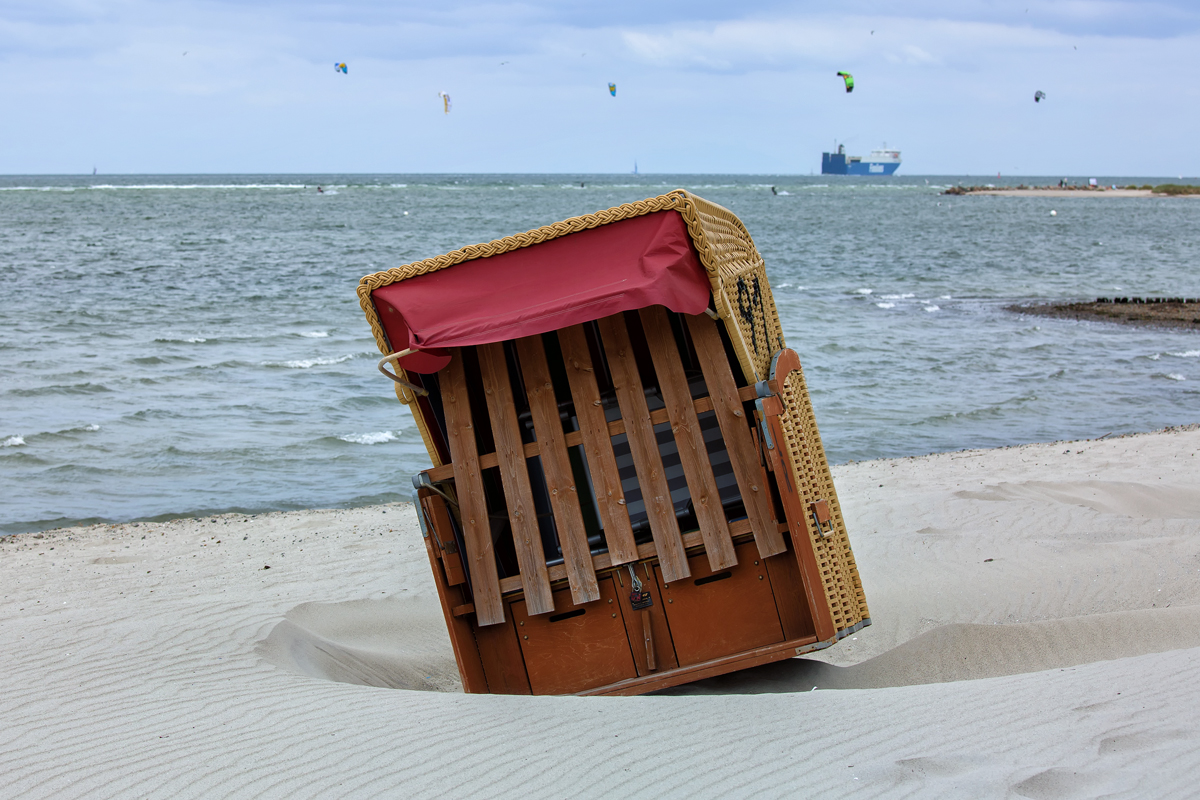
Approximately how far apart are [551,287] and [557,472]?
1.05 m

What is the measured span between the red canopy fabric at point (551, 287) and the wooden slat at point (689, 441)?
49 centimetres

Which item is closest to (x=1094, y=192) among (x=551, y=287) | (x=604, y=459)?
(x=604, y=459)

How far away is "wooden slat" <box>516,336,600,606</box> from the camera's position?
473cm

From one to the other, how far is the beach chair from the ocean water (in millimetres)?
5535

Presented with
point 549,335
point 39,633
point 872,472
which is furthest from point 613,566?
point 872,472

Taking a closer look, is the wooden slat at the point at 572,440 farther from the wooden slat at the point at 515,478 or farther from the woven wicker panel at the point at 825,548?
the woven wicker panel at the point at 825,548

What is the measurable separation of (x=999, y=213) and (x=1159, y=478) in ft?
230

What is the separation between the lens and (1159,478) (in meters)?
8.38

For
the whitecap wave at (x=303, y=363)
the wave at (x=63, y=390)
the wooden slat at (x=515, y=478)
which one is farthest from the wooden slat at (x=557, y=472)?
the whitecap wave at (x=303, y=363)

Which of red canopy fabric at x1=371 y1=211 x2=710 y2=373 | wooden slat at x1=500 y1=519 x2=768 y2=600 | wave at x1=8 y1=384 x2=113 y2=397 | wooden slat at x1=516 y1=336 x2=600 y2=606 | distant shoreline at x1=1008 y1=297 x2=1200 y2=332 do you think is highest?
red canopy fabric at x1=371 y1=211 x2=710 y2=373

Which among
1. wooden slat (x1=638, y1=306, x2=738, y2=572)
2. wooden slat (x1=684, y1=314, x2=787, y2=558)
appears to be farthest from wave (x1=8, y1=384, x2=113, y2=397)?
wooden slat (x1=684, y1=314, x2=787, y2=558)

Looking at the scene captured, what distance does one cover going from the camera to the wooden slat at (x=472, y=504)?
15.9ft

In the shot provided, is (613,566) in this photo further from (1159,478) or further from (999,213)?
(999,213)

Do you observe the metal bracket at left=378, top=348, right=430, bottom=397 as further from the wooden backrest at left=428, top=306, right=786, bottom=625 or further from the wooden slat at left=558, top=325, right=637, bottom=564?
the wooden slat at left=558, top=325, right=637, bottom=564
